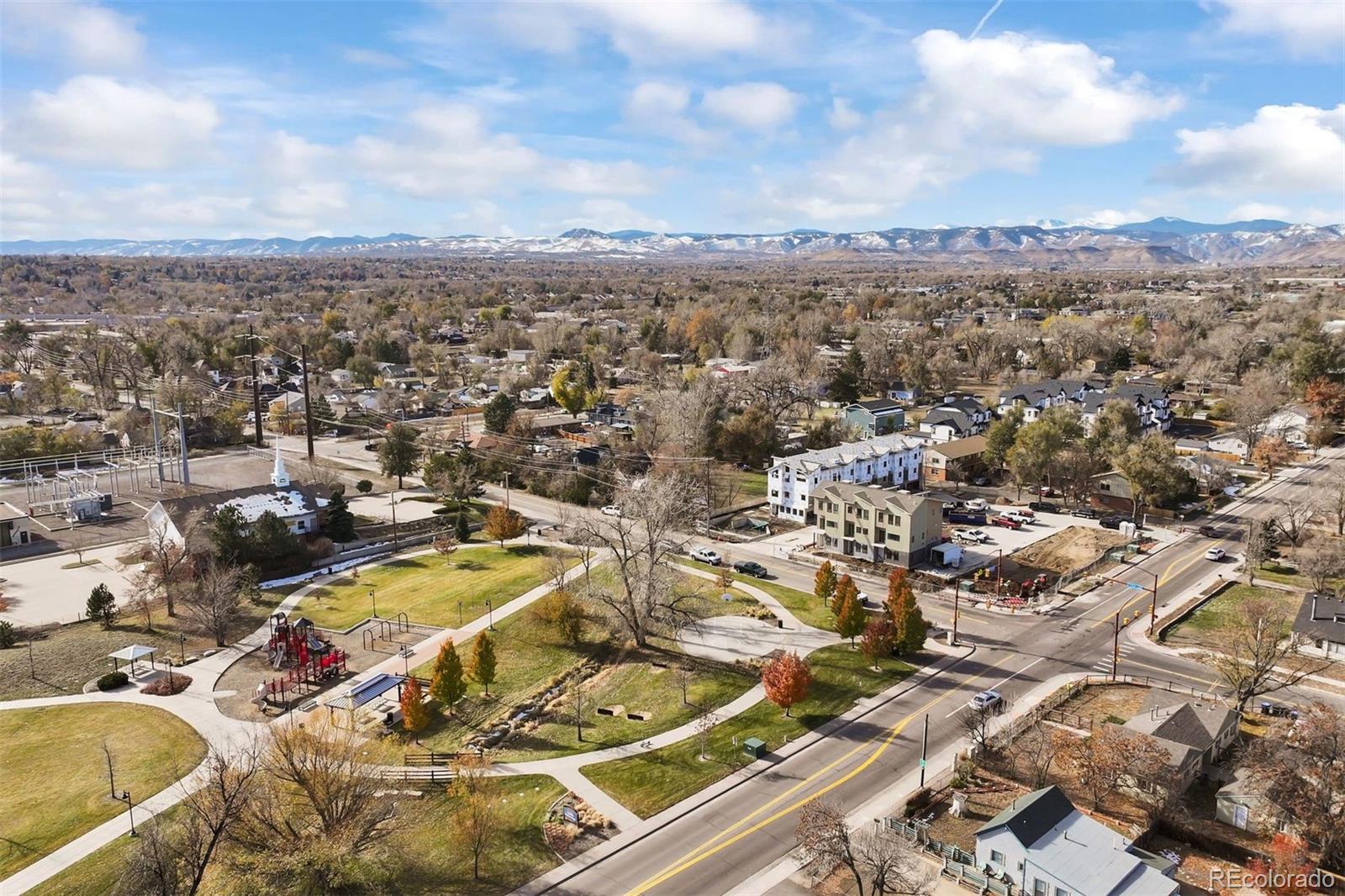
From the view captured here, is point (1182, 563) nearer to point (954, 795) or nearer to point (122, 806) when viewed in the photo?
point (954, 795)

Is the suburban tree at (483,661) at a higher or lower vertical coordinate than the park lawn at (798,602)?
higher

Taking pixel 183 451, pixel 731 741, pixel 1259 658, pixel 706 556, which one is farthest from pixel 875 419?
pixel 183 451

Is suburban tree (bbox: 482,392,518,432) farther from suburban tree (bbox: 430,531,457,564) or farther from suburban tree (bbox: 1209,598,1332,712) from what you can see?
suburban tree (bbox: 1209,598,1332,712)

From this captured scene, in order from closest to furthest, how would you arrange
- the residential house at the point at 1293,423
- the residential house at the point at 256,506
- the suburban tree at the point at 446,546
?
the residential house at the point at 256,506 < the suburban tree at the point at 446,546 < the residential house at the point at 1293,423

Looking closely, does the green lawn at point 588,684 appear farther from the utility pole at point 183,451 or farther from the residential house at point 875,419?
the residential house at point 875,419

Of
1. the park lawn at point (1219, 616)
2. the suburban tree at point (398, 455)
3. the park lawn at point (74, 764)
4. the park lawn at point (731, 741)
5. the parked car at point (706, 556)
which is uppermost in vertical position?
the suburban tree at point (398, 455)

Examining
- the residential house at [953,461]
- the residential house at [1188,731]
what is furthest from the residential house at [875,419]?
the residential house at [1188,731]

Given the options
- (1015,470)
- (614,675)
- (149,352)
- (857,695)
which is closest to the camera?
(857,695)

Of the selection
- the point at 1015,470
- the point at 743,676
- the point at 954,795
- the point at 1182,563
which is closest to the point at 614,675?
the point at 743,676
